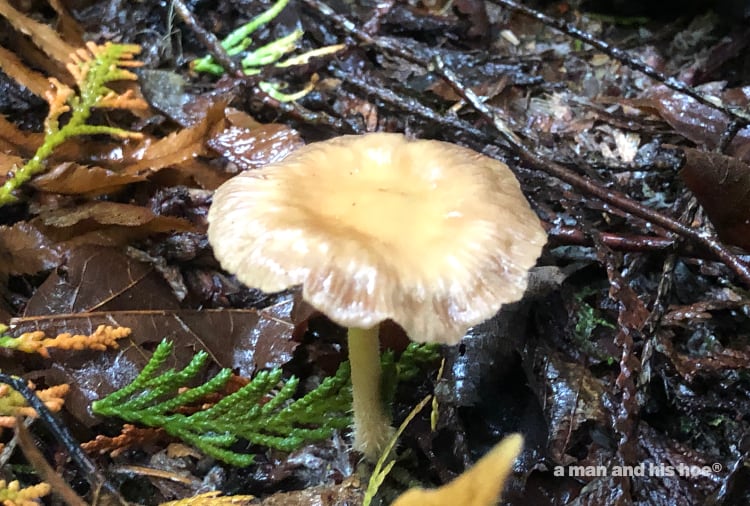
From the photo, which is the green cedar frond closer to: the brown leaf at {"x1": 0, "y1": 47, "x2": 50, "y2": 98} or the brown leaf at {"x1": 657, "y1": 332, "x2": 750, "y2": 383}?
the brown leaf at {"x1": 0, "y1": 47, "x2": 50, "y2": 98}

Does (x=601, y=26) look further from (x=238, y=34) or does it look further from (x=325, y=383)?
(x=325, y=383)

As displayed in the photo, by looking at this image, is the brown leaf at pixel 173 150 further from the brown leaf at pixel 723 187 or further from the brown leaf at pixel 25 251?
the brown leaf at pixel 723 187

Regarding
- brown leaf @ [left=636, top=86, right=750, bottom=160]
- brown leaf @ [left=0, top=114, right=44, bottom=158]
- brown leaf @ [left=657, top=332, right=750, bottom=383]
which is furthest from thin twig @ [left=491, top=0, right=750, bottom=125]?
brown leaf @ [left=0, top=114, right=44, bottom=158]

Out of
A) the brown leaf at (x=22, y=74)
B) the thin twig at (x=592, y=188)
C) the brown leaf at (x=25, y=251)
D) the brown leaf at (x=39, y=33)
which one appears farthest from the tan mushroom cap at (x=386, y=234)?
the brown leaf at (x=39, y=33)

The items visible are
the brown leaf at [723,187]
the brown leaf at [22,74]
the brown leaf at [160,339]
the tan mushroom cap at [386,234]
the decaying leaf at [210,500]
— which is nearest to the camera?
the tan mushroom cap at [386,234]

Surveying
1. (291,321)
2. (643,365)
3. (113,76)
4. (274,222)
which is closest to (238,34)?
(113,76)

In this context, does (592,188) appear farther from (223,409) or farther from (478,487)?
(223,409)
